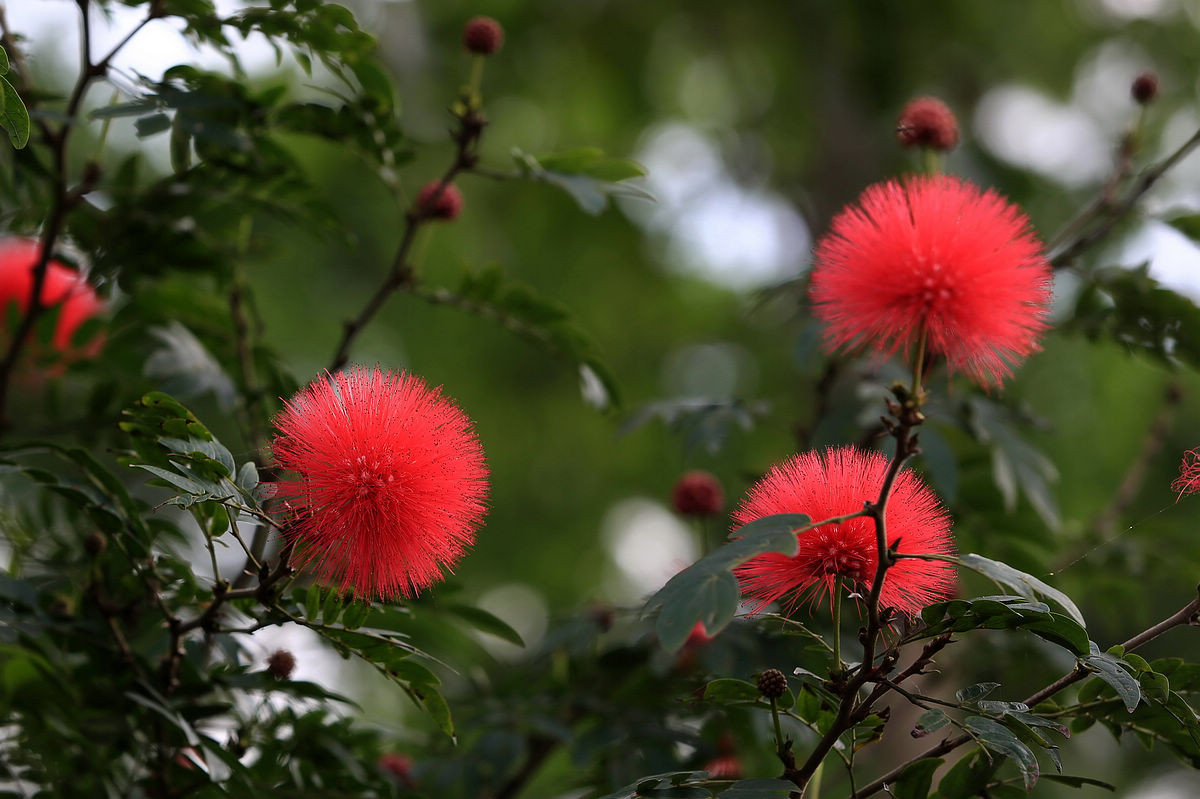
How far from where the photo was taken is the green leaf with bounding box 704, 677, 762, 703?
1.54 meters

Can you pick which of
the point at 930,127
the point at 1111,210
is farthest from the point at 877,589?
the point at 1111,210

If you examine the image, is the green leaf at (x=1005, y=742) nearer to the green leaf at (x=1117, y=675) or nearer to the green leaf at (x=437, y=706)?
the green leaf at (x=1117, y=675)

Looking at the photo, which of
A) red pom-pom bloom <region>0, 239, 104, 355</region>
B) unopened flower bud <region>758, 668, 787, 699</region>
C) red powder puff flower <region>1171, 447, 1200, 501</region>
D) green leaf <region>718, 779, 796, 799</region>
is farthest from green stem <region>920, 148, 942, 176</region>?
red pom-pom bloom <region>0, 239, 104, 355</region>

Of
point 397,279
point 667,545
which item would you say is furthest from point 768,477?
point 667,545

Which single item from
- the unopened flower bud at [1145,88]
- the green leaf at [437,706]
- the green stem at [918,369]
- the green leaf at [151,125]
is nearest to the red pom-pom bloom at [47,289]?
the green leaf at [151,125]

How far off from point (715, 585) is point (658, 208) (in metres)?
6.06

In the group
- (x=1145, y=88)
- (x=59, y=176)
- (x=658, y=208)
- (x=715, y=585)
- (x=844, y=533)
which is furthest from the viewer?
(x=658, y=208)

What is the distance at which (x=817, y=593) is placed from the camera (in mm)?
1694

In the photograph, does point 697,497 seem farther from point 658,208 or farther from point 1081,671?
Result: point 658,208

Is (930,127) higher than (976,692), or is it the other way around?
(930,127)

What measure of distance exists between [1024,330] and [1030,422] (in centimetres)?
142

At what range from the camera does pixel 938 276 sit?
141 cm

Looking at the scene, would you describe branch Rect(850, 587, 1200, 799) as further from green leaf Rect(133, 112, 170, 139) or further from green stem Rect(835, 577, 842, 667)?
green leaf Rect(133, 112, 170, 139)

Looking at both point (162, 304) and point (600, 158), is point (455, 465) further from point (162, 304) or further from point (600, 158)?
point (162, 304)
